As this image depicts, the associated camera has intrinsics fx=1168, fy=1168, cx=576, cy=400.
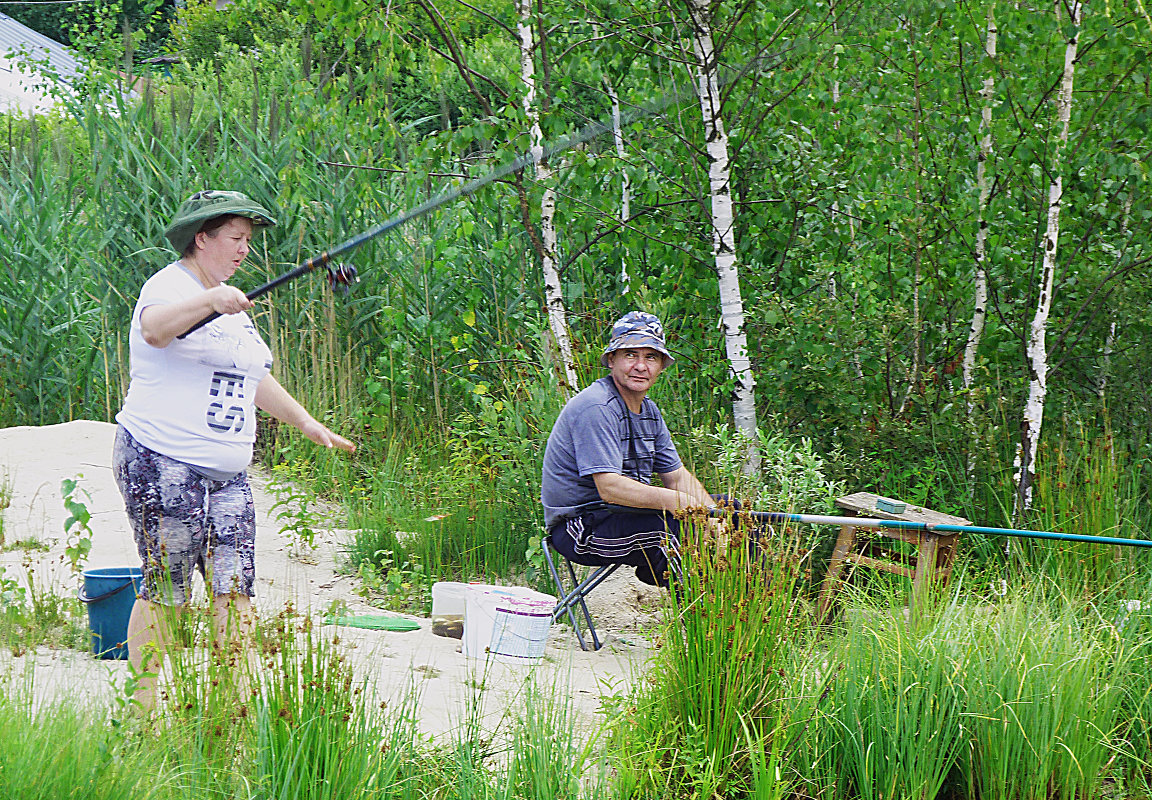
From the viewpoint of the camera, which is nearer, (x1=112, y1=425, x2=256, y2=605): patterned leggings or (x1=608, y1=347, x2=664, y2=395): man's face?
(x1=112, y1=425, x2=256, y2=605): patterned leggings

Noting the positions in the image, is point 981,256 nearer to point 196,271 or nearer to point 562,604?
point 562,604

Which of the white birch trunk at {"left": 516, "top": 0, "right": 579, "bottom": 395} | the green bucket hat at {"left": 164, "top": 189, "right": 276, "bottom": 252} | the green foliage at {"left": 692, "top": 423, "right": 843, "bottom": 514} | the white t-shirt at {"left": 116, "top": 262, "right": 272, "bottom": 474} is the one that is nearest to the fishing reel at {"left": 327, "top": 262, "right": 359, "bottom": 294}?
the green bucket hat at {"left": 164, "top": 189, "right": 276, "bottom": 252}

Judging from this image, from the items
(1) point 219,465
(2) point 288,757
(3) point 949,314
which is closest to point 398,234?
(3) point 949,314

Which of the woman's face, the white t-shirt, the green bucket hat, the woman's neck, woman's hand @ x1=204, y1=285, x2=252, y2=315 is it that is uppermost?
the green bucket hat

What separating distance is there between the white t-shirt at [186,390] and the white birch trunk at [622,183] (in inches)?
120

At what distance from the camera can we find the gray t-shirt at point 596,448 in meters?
4.32

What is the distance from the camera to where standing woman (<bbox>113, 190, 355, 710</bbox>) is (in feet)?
9.70

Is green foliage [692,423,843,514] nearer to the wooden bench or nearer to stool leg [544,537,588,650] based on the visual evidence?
the wooden bench

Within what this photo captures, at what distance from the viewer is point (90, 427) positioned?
277 inches

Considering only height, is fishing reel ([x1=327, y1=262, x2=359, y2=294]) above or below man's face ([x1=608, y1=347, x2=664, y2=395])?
above

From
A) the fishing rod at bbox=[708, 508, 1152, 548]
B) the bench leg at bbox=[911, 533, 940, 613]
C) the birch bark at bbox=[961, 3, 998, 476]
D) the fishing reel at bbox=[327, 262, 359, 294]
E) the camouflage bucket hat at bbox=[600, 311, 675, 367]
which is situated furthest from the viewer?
the birch bark at bbox=[961, 3, 998, 476]

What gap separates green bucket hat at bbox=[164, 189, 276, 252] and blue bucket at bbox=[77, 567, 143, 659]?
4.18ft

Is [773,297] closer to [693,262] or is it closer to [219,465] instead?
[693,262]

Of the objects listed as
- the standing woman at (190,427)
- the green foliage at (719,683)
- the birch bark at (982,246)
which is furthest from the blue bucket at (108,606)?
the birch bark at (982,246)
